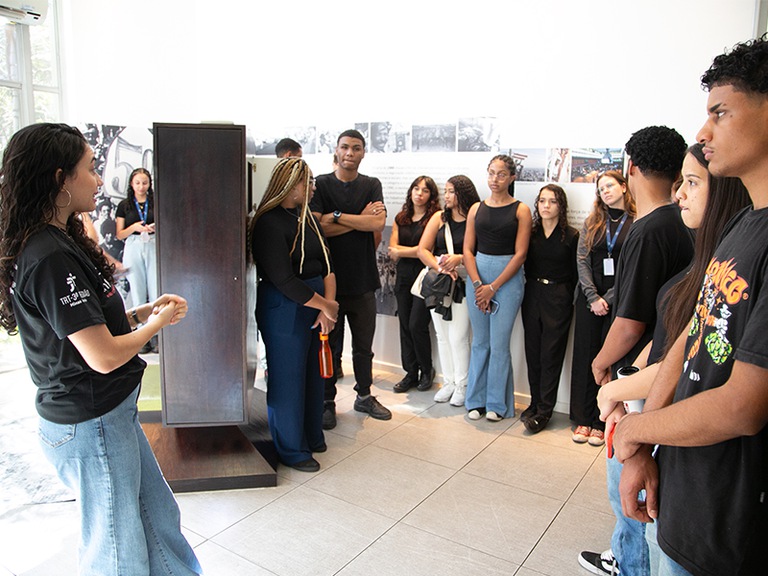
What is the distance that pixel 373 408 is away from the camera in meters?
4.27

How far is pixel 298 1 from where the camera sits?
18.0 ft

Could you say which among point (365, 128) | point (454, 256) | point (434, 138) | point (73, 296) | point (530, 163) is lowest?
point (454, 256)

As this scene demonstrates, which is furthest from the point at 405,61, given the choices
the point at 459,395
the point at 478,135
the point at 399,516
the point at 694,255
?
the point at 694,255

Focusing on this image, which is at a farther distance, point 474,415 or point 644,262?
point 474,415

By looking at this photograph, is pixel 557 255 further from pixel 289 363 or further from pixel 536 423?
pixel 289 363

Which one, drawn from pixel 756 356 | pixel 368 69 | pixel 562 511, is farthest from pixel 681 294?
pixel 368 69

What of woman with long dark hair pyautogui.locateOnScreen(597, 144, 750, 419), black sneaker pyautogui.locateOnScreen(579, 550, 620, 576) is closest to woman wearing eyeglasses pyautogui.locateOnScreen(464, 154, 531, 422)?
black sneaker pyautogui.locateOnScreen(579, 550, 620, 576)

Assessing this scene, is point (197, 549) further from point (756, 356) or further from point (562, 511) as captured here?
point (756, 356)

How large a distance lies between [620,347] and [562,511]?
125 centimetres

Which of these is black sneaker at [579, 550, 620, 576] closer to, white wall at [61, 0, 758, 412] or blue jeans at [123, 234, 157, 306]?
white wall at [61, 0, 758, 412]

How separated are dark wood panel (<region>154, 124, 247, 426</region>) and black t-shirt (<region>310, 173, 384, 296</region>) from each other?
41.4 inches

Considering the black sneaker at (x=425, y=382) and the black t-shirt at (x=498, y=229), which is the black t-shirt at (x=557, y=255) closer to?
the black t-shirt at (x=498, y=229)

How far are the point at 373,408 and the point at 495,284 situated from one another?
1.27 m

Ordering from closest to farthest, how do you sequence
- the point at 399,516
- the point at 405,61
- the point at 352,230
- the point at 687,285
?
1. the point at 687,285
2. the point at 399,516
3. the point at 352,230
4. the point at 405,61
